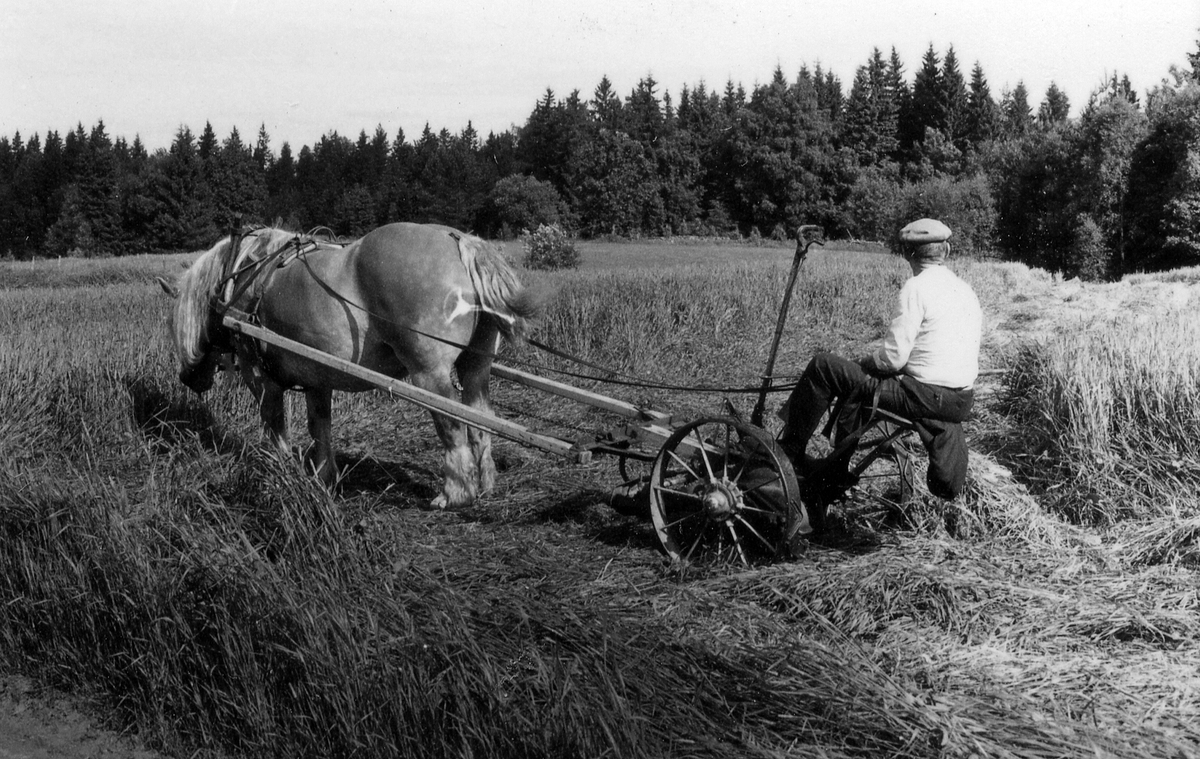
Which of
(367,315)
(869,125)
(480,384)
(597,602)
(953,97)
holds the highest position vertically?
(953,97)

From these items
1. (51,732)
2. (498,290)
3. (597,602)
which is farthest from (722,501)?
(51,732)

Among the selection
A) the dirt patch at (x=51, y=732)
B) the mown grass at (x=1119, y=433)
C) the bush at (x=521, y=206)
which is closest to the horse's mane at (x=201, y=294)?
the dirt patch at (x=51, y=732)

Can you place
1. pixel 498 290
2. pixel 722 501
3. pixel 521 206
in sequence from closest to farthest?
pixel 722 501 < pixel 498 290 < pixel 521 206

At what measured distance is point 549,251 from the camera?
27281 millimetres

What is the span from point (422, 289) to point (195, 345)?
6.00 ft

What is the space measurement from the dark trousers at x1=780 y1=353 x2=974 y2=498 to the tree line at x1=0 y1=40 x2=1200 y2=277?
3532 centimetres

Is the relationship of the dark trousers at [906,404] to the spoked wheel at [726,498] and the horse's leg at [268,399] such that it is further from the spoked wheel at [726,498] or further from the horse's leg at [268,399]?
the horse's leg at [268,399]

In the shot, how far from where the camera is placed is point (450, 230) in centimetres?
676

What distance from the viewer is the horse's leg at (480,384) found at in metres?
6.79

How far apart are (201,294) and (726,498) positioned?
4015 millimetres

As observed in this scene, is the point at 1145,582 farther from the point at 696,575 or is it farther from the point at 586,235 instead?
the point at 586,235

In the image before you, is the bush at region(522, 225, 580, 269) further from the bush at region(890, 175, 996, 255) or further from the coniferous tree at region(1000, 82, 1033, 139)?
the coniferous tree at region(1000, 82, 1033, 139)

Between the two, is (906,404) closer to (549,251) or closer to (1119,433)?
(1119,433)

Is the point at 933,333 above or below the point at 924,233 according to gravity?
below
